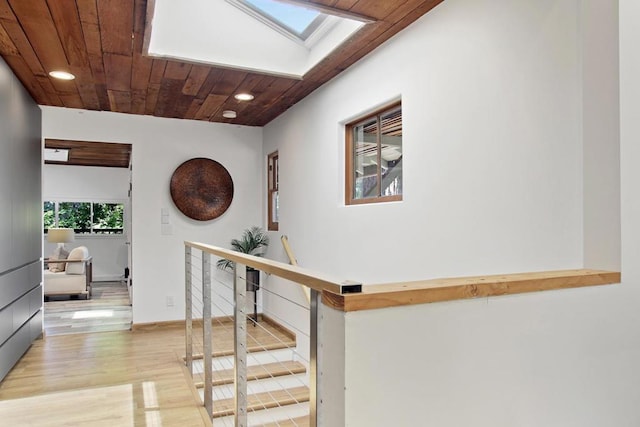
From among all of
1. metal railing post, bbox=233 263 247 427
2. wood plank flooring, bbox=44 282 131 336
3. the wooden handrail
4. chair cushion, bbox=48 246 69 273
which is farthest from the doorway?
the wooden handrail

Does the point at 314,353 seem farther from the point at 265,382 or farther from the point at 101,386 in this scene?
the point at 265,382

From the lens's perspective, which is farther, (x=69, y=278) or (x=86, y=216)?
(x=86, y=216)

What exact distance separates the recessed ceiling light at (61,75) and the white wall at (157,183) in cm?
110

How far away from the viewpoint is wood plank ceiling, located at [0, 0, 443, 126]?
2410mm

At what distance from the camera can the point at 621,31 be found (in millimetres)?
1505

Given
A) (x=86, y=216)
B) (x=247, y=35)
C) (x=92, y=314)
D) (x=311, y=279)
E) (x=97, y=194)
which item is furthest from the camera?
(x=86, y=216)

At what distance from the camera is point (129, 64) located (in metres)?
3.21

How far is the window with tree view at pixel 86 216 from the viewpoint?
871cm

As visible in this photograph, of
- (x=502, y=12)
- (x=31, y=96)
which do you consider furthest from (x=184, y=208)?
(x=502, y=12)

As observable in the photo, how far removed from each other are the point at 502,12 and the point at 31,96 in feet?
13.1

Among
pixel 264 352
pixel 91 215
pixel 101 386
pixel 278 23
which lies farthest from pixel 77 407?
pixel 91 215

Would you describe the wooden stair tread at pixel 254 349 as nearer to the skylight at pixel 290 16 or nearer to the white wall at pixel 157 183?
the white wall at pixel 157 183

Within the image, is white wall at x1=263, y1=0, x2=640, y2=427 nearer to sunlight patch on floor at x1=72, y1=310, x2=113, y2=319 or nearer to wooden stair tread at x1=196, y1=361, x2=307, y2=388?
wooden stair tread at x1=196, y1=361, x2=307, y2=388

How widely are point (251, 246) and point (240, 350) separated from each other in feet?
9.67
